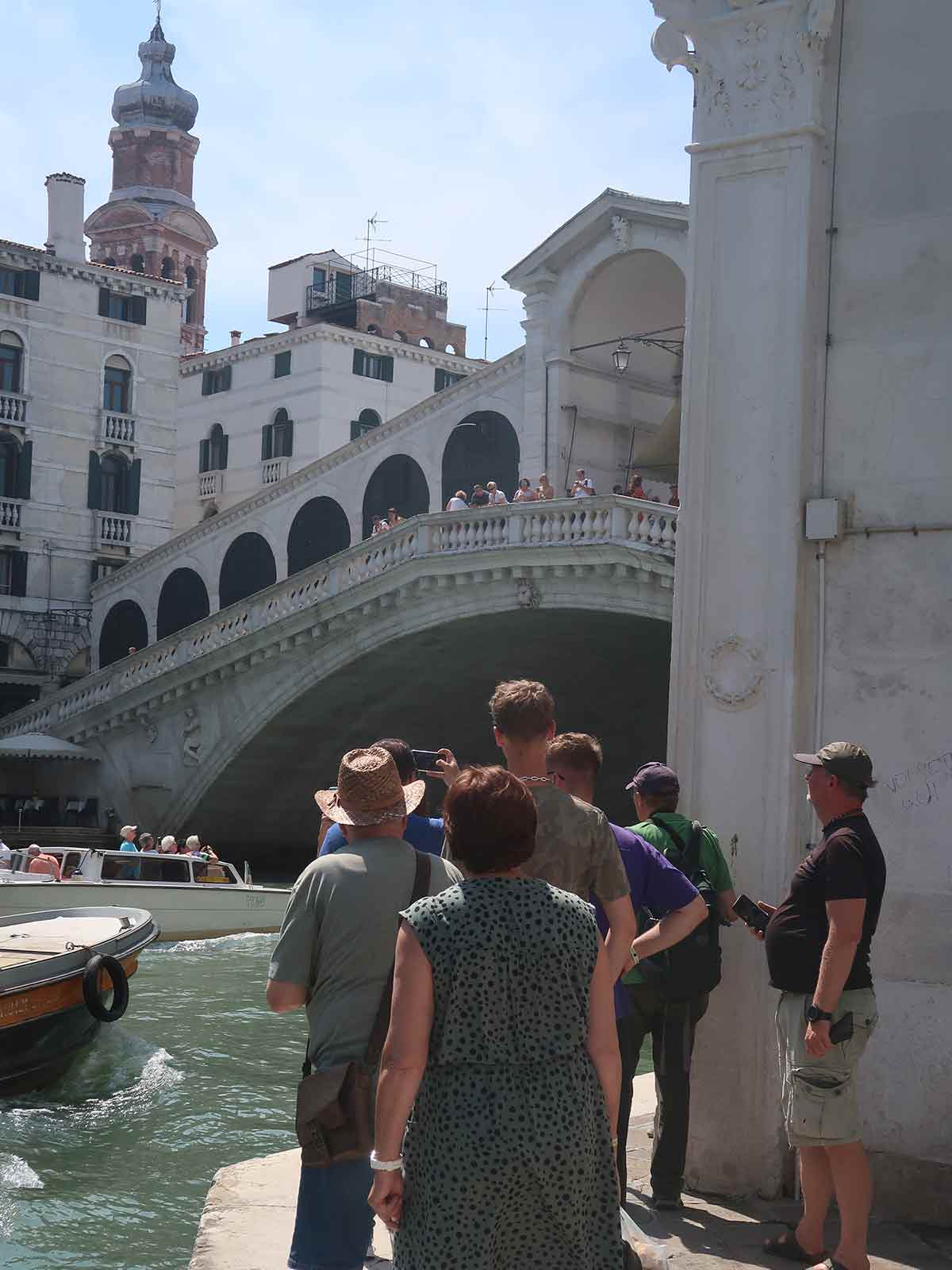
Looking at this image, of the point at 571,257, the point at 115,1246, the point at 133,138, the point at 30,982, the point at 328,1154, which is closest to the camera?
the point at 328,1154

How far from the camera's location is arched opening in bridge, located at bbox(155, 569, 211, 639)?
3444cm

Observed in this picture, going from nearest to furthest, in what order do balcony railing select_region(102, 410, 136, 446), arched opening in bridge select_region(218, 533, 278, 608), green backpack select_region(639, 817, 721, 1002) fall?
Result: green backpack select_region(639, 817, 721, 1002), arched opening in bridge select_region(218, 533, 278, 608), balcony railing select_region(102, 410, 136, 446)

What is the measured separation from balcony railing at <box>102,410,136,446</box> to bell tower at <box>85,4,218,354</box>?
50.0 ft

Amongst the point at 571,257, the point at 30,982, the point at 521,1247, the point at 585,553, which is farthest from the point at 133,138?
the point at 521,1247

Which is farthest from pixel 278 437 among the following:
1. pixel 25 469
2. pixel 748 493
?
pixel 748 493

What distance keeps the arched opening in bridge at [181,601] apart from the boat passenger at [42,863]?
1529 cm

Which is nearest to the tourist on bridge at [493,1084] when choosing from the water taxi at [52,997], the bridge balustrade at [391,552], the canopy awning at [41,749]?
the water taxi at [52,997]

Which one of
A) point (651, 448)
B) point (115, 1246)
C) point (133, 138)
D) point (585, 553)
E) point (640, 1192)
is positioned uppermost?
point (133, 138)

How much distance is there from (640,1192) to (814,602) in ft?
6.87

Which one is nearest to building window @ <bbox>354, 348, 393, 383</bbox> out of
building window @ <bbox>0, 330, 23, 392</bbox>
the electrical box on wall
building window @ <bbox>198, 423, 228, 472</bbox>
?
building window @ <bbox>198, 423, 228, 472</bbox>

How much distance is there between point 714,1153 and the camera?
565 centimetres

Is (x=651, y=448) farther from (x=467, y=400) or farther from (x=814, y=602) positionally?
(x=814, y=602)

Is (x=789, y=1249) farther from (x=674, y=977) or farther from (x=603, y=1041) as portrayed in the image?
(x=603, y=1041)

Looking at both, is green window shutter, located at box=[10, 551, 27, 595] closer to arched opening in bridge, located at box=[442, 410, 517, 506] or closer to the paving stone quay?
arched opening in bridge, located at box=[442, 410, 517, 506]
